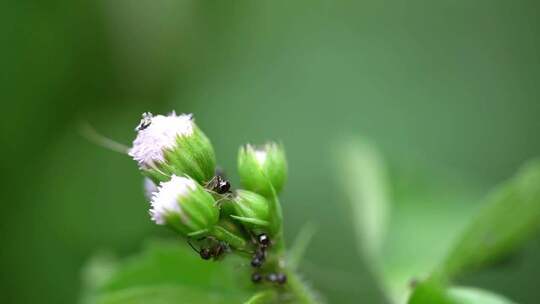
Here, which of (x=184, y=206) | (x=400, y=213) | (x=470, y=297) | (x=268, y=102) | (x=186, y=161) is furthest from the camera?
(x=268, y=102)

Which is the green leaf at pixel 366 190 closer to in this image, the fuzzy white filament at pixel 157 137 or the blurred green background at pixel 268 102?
the blurred green background at pixel 268 102

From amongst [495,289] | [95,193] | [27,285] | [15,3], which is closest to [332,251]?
[495,289]

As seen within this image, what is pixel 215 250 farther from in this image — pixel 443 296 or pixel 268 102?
pixel 268 102

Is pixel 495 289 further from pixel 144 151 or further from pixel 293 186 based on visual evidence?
pixel 144 151

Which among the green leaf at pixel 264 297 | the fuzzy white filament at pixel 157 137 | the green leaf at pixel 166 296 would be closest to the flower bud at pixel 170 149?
the fuzzy white filament at pixel 157 137

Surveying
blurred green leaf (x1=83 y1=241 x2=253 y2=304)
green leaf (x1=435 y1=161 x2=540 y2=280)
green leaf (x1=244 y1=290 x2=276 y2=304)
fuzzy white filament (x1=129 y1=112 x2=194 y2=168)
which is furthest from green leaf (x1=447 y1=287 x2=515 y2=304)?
fuzzy white filament (x1=129 y1=112 x2=194 y2=168)

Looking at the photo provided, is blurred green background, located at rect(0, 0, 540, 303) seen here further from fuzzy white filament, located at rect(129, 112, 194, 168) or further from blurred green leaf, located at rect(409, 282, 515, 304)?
fuzzy white filament, located at rect(129, 112, 194, 168)

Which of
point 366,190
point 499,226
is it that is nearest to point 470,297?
point 499,226
